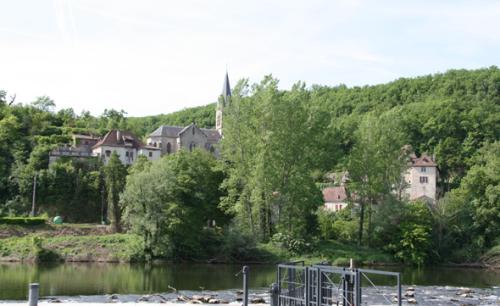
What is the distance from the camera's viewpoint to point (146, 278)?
146 feet

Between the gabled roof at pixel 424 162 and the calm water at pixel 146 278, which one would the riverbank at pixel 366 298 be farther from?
the gabled roof at pixel 424 162

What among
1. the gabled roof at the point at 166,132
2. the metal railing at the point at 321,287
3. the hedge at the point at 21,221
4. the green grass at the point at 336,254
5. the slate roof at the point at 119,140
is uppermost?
the gabled roof at the point at 166,132

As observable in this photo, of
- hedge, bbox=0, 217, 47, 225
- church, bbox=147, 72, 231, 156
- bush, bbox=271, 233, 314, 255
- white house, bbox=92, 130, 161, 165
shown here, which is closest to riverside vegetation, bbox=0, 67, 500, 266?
bush, bbox=271, 233, 314, 255

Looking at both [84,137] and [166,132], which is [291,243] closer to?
[166,132]

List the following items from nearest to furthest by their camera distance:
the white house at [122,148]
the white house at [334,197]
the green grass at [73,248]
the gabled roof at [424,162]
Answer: the green grass at [73,248]
the white house at [122,148]
the white house at [334,197]
the gabled roof at [424,162]

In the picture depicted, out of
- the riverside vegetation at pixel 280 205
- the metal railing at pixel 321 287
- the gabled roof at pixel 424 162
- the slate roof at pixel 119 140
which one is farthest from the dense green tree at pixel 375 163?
the metal railing at pixel 321 287

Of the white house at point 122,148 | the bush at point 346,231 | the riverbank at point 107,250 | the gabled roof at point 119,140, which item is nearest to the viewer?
the riverbank at point 107,250

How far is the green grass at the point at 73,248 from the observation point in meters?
58.3

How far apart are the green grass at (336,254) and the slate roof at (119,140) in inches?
1682

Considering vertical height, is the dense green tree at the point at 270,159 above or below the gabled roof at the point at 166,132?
below

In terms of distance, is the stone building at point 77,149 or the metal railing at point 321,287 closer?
the metal railing at point 321,287

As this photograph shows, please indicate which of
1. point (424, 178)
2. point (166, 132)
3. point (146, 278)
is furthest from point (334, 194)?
point (146, 278)

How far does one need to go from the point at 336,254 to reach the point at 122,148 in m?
47.2

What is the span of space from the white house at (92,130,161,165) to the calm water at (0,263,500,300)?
140ft
